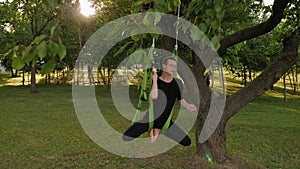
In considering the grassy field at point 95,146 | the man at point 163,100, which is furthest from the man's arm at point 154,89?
the grassy field at point 95,146

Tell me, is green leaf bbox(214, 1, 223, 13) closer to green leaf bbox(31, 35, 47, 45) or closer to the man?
green leaf bbox(31, 35, 47, 45)

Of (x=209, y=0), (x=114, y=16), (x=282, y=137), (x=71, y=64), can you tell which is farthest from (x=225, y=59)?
(x=209, y=0)

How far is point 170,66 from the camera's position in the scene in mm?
3938

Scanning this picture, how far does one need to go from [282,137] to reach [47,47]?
974cm

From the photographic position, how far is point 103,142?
28.7 ft

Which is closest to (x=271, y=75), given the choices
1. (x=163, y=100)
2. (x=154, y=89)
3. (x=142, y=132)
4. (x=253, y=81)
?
(x=253, y=81)

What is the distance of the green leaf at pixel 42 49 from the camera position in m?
1.29

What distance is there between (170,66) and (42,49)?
2718 mm

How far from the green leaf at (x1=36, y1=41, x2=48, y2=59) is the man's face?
2633mm

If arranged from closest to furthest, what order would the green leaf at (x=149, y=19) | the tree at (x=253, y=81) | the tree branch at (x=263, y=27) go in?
1. the green leaf at (x=149, y=19)
2. the tree branch at (x=263, y=27)
3. the tree at (x=253, y=81)

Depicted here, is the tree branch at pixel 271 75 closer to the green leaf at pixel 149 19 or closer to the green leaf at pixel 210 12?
the green leaf at pixel 210 12

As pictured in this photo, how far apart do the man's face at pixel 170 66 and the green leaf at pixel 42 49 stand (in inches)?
104

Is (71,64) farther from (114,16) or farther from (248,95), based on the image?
(248,95)

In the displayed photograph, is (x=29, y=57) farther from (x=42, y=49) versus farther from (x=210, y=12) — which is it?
(x=210, y=12)
